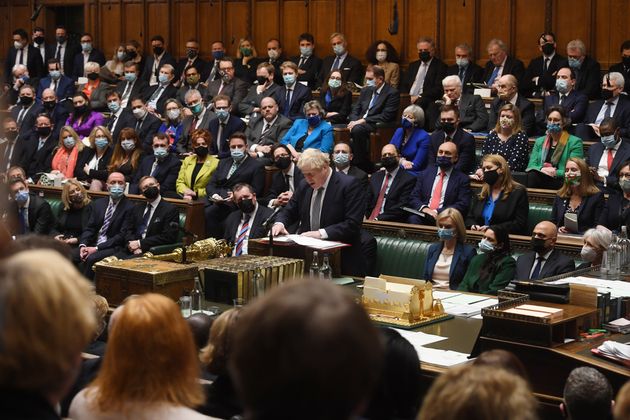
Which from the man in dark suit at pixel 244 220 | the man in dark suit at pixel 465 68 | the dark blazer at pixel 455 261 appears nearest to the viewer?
the dark blazer at pixel 455 261

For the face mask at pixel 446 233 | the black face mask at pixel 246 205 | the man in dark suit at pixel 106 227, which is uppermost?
the black face mask at pixel 246 205

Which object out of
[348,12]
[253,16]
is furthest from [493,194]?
[253,16]

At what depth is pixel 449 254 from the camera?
7.34 m

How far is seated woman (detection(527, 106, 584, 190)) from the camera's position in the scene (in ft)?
31.7

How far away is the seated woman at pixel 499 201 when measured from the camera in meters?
8.42

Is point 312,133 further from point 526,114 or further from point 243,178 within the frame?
point 526,114

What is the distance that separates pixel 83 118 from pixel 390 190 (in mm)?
5695

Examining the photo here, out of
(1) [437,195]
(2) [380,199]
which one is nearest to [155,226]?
(2) [380,199]

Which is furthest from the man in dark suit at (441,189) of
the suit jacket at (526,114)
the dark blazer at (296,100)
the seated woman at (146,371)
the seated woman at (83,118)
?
the seated woman at (146,371)

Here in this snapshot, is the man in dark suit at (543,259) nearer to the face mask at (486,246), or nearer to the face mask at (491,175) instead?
the face mask at (486,246)

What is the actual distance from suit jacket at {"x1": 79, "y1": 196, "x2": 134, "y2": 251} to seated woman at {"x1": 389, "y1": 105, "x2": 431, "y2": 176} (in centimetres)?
265

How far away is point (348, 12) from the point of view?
14664 mm

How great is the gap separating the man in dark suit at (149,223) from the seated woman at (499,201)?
2.62 metres

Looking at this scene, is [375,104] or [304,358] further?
[375,104]
